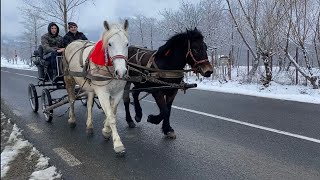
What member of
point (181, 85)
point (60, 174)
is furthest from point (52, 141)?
point (181, 85)

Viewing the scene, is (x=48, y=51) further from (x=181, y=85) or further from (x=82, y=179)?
(x=82, y=179)

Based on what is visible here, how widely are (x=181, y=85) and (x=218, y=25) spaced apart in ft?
74.0

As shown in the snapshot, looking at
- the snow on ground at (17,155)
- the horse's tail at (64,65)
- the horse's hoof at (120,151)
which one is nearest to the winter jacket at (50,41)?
the horse's tail at (64,65)

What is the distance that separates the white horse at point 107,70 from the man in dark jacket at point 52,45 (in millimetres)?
671

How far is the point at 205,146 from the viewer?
226 inches

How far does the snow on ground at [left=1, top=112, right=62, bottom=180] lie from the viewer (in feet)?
14.9

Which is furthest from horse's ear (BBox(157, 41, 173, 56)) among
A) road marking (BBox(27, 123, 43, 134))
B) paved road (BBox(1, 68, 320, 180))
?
road marking (BBox(27, 123, 43, 134))

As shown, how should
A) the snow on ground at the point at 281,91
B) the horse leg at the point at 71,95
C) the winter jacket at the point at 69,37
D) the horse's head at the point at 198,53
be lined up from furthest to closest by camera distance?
the snow on ground at the point at 281,91, the winter jacket at the point at 69,37, the horse leg at the point at 71,95, the horse's head at the point at 198,53

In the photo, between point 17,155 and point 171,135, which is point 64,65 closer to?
point 17,155

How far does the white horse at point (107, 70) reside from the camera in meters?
4.98

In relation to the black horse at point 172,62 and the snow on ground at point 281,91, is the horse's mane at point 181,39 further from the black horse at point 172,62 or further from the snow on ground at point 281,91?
the snow on ground at point 281,91

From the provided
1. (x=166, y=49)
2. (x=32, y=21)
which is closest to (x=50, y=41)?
(x=166, y=49)

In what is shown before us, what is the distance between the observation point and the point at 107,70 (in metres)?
5.54

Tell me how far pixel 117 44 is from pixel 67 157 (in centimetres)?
184
